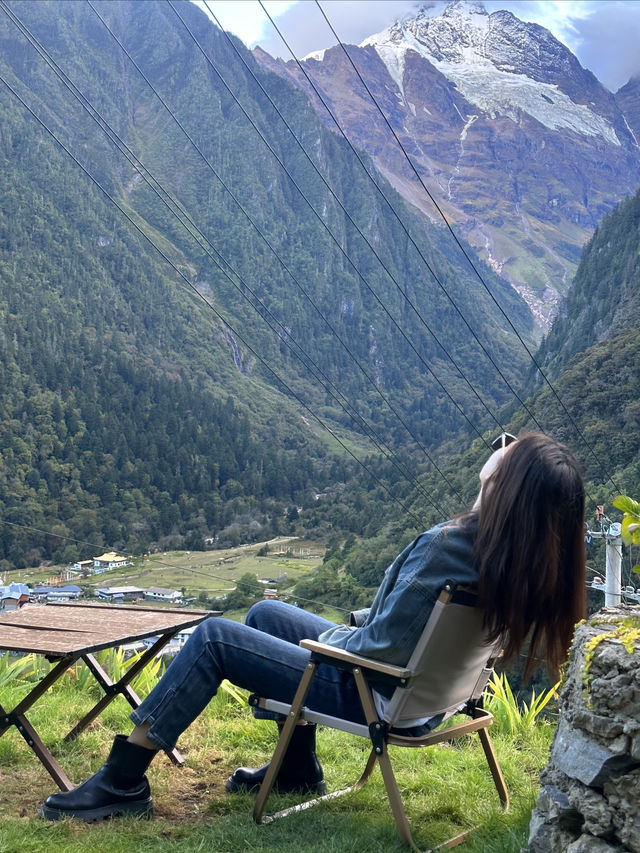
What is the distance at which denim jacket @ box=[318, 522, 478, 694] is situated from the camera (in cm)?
199

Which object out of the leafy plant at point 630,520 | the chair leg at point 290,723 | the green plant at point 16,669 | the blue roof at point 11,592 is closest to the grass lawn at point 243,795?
the chair leg at point 290,723

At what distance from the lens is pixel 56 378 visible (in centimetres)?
8994

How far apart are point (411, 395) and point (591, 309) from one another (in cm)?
5494

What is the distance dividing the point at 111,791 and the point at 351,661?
2.45ft

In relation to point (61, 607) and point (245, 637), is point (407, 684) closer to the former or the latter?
point (245, 637)

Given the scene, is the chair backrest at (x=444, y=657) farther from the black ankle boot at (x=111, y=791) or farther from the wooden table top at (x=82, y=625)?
the wooden table top at (x=82, y=625)

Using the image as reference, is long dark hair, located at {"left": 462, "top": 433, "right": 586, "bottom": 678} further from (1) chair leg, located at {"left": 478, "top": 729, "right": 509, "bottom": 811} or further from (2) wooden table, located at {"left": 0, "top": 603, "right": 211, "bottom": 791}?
(2) wooden table, located at {"left": 0, "top": 603, "right": 211, "bottom": 791}

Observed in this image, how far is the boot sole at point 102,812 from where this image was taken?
215cm

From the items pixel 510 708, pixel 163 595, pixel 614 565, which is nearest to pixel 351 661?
pixel 510 708

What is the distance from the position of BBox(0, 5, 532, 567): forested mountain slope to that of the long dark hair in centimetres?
3713

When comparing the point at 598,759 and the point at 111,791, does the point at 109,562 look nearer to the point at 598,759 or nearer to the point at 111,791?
the point at 111,791

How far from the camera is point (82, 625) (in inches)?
103

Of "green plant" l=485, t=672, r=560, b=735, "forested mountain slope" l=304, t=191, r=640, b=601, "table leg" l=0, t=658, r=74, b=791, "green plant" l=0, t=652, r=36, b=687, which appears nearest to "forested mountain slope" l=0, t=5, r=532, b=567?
"forested mountain slope" l=304, t=191, r=640, b=601

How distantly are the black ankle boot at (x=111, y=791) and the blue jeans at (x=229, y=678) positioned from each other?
0.08m
